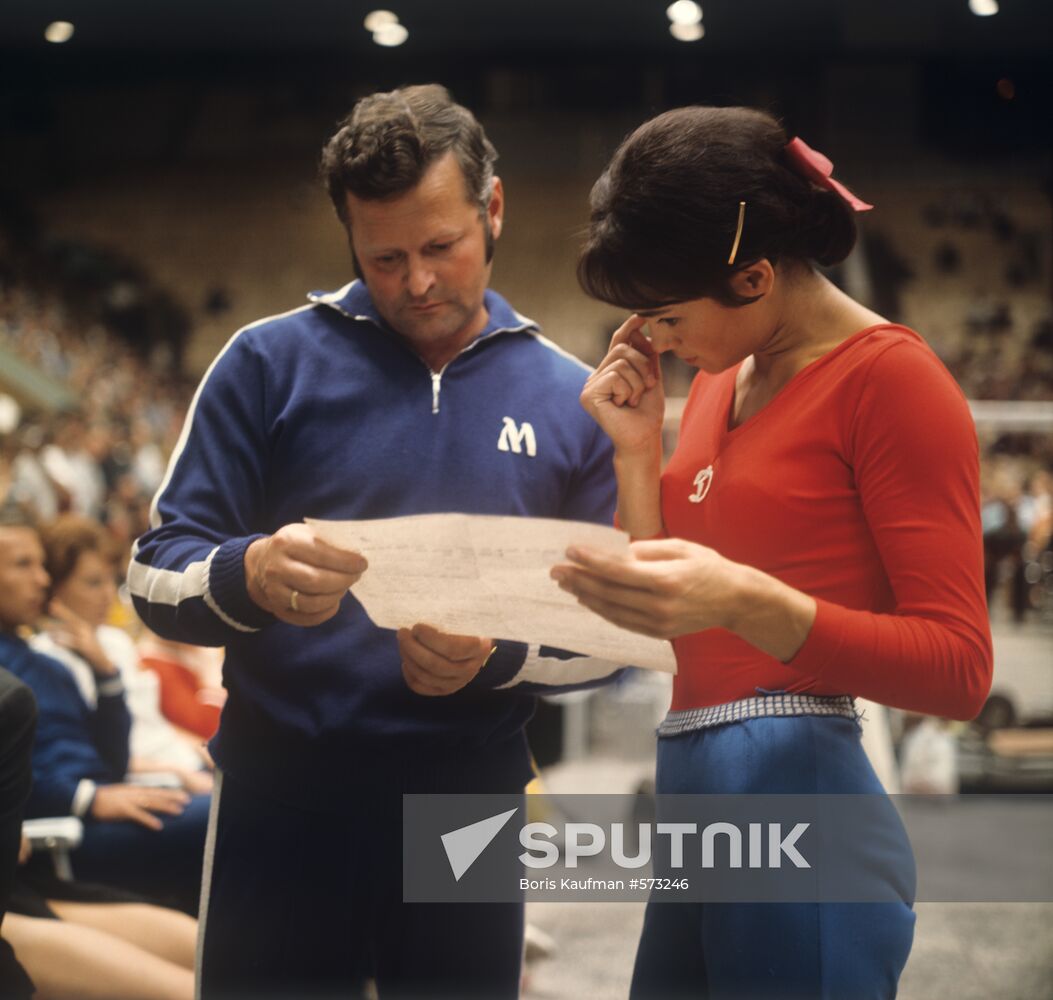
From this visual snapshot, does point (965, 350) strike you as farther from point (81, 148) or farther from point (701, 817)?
point (701, 817)

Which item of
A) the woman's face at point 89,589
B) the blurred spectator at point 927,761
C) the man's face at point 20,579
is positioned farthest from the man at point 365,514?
the blurred spectator at point 927,761

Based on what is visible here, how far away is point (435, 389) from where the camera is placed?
120cm

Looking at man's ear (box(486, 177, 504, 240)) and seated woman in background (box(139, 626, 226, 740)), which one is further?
seated woman in background (box(139, 626, 226, 740))

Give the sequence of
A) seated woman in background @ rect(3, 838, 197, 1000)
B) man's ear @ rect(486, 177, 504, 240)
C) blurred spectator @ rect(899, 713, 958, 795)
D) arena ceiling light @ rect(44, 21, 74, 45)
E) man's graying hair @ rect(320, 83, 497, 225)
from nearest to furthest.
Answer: man's graying hair @ rect(320, 83, 497, 225), man's ear @ rect(486, 177, 504, 240), seated woman in background @ rect(3, 838, 197, 1000), arena ceiling light @ rect(44, 21, 74, 45), blurred spectator @ rect(899, 713, 958, 795)

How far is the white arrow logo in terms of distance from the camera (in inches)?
46.3

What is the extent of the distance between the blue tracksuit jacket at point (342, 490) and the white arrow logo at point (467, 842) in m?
0.08

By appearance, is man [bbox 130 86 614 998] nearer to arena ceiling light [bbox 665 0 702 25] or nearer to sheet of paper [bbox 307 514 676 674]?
sheet of paper [bbox 307 514 676 674]

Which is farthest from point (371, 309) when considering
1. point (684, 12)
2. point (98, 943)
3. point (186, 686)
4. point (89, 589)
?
point (186, 686)

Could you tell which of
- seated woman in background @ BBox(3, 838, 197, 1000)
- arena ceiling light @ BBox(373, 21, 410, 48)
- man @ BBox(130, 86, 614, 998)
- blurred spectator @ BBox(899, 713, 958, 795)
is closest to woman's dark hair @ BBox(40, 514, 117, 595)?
seated woman in background @ BBox(3, 838, 197, 1000)

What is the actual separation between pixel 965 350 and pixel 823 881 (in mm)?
3967

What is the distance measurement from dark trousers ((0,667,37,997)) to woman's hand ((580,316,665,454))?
75 centimetres

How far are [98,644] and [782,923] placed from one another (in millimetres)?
1943

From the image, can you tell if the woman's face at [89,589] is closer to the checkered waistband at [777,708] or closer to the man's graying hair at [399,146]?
the man's graying hair at [399,146]

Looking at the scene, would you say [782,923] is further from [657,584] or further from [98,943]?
[98,943]
